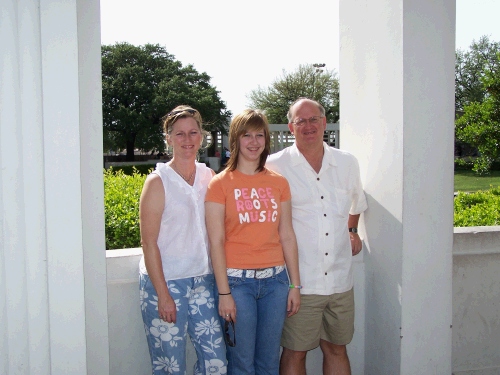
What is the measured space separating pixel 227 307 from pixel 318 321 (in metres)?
0.72

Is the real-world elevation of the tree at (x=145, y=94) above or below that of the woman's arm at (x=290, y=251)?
above

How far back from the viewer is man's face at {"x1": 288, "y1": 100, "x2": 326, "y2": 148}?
2.97 metres

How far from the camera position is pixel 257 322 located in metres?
2.67

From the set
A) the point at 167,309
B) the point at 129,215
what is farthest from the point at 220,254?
the point at 129,215

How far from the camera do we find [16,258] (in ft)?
6.47

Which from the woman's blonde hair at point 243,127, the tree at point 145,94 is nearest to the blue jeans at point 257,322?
the woman's blonde hair at point 243,127

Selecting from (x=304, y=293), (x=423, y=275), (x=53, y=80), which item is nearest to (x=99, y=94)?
(x=53, y=80)

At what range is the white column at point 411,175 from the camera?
2.81 m

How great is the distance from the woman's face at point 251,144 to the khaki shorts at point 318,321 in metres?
0.93

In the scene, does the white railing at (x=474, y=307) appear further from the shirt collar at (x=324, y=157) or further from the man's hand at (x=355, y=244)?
the shirt collar at (x=324, y=157)

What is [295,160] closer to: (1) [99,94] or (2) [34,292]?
(1) [99,94]

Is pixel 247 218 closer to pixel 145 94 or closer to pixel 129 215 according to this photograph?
pixel 129 215

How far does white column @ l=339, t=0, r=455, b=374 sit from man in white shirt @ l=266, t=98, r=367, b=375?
0.79 feet

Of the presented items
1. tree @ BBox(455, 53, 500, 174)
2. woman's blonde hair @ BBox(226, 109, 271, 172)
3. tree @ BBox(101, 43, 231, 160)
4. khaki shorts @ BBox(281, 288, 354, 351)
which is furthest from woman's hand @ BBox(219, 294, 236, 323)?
tree @ BBox(101, 43, 231, 160)
